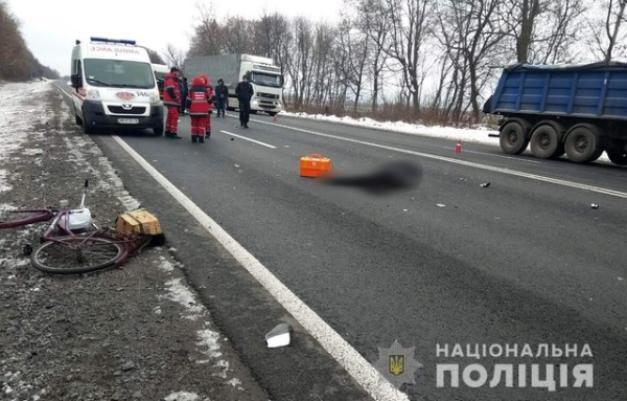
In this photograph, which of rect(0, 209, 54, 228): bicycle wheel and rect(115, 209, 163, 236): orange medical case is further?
rect(0, 209, 54, 228): bicycle wheel

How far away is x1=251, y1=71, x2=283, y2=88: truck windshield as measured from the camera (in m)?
29.1

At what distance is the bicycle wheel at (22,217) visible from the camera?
456cm

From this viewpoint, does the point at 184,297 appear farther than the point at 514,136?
No

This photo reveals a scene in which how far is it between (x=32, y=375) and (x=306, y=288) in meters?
1.77

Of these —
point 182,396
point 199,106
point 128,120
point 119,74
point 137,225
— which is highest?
point 119,74

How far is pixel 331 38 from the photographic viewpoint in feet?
199

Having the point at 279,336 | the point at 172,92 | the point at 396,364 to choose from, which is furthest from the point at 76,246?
the point at 172,92

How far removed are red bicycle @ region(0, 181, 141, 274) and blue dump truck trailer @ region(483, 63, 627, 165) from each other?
1166 cm

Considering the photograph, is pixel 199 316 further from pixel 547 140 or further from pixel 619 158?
pixel 619 158

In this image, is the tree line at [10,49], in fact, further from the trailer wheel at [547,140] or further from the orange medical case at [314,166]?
the orange medical case at [314,166]

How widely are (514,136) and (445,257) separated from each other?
36.7ft

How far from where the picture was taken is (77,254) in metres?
3.81

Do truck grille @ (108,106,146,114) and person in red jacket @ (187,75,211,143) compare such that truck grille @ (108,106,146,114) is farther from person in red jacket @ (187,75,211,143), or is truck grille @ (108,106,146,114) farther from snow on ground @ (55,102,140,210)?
person in red jacket @ (187,75,211,143)

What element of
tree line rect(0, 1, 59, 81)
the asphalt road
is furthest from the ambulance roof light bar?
tree line rect(0, 1, 59, 81)
